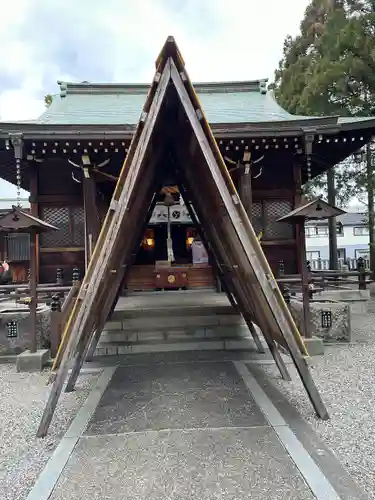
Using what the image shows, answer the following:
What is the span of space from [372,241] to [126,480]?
15.7 metres

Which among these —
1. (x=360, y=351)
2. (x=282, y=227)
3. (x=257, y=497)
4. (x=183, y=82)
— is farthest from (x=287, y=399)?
(x=282, y=227)

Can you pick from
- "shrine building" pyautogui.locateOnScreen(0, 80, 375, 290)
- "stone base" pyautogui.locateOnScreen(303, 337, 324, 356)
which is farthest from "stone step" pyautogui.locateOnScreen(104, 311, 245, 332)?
"shrine building" pyautogui.locateOnScreen(0, 80, 375, 290)

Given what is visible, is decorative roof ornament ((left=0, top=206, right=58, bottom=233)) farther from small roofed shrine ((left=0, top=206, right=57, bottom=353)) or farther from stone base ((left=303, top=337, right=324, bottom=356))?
stone base ((left=303, top=337, right=324, bottom=356))

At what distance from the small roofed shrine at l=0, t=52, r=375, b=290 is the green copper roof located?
0.03m

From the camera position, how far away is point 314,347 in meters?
6.28

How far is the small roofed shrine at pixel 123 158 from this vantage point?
294 inches

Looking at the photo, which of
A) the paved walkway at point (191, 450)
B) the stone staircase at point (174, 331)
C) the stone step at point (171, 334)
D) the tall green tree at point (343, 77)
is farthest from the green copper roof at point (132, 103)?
the paved walkway at point (191, 450)

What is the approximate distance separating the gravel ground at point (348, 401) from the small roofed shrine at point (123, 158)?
6.06 feet

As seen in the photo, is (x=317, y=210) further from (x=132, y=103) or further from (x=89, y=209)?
(x=132, y=103)

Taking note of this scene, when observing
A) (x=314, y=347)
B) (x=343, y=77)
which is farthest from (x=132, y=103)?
(x=314, y=347)

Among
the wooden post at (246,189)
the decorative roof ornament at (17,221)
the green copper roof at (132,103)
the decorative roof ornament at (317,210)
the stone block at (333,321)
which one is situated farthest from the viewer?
the green copper roof at (132,103)

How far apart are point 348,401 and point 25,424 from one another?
11.5ft

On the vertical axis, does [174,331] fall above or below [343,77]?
below

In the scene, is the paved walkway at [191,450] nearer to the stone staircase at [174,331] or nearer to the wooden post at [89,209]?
the stone staircase at [174,331]
